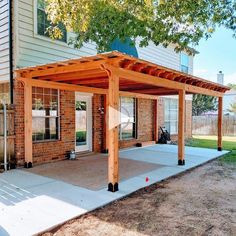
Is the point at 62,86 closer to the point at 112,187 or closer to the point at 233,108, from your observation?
the point at 112,187

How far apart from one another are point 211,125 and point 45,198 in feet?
68.6

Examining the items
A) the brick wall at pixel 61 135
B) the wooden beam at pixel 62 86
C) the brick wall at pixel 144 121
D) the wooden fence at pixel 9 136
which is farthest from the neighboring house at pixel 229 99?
the wooden fence at pixel 9 136

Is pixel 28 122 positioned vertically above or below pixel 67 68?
below

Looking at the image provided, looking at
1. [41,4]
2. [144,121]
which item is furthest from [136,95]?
[41,4]

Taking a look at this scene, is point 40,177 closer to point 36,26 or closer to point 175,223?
point 175,223

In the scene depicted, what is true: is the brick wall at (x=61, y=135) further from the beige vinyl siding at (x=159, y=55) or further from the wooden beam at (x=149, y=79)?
the beige vinyl siding at (x=159, y=55)

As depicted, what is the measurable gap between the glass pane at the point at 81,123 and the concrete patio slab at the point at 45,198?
316 centimetres

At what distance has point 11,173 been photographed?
728 cm

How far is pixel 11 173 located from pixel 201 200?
17.2 ft

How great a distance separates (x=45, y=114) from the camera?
873 centimetres

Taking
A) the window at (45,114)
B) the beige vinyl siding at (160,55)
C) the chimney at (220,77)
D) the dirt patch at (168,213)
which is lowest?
the dirt patch at (168,213)

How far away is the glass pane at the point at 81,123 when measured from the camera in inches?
400

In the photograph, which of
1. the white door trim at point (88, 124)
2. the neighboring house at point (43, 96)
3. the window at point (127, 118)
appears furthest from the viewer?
the window at point (127, 118)

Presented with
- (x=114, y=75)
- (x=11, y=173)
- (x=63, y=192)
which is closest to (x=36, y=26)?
(x=114, y=75)
